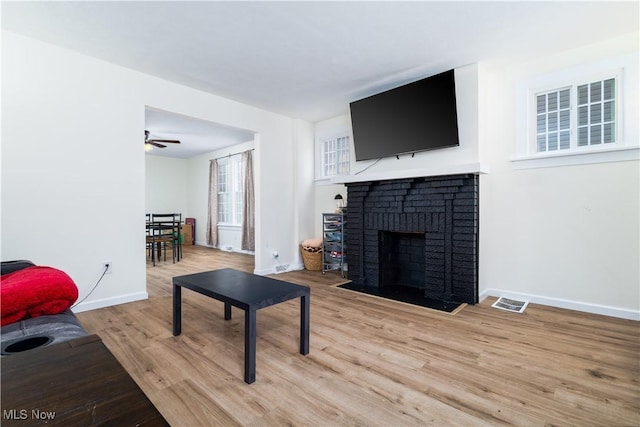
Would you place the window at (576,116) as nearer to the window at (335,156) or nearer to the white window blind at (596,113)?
the white window blind at (596,113)

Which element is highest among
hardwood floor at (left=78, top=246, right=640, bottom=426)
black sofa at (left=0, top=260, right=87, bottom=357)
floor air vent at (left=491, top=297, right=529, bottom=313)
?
black sofa at (left=0, top=260, right=87, bottom=357)

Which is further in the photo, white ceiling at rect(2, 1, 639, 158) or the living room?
the living room

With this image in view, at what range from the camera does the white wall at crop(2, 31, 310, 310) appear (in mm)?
2592

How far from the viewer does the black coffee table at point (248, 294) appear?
1734mm

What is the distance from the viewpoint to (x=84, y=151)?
294 centimetres

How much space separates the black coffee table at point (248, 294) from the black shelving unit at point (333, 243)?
211 cm

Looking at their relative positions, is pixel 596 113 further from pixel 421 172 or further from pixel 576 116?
pixel 421 172

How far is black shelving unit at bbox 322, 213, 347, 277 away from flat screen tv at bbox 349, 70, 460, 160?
1.01 meters

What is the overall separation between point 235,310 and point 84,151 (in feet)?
6.89

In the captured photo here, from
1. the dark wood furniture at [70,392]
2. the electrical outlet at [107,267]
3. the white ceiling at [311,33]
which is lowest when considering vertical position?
the electrical outlet at [107,267]

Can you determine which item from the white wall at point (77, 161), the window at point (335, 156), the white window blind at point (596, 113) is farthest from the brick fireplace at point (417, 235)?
the white wall at point (77, 161)

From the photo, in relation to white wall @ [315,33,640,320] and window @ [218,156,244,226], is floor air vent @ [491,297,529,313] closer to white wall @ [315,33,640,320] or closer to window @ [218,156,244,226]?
white wall @ [315,33,640,320]

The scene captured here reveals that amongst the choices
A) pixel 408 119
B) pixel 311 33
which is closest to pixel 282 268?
pixel 408 119

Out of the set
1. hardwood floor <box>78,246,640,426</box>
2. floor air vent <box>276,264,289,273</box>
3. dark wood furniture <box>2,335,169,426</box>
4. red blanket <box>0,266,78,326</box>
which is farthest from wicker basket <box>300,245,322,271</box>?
dark wood furniture <box>2,335,169,426</box>
